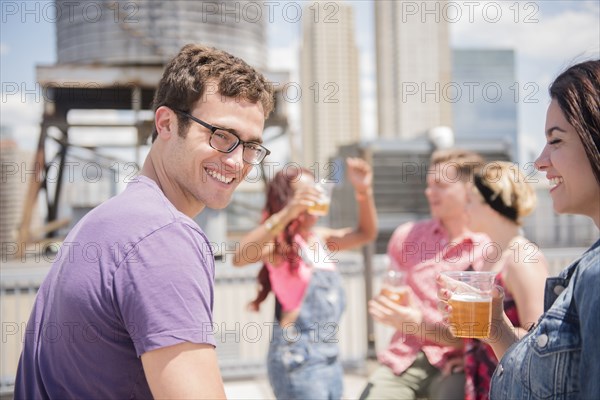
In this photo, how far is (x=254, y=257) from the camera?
135 inches

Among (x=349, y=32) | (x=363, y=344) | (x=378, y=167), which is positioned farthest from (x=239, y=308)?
(x=349, y=32)

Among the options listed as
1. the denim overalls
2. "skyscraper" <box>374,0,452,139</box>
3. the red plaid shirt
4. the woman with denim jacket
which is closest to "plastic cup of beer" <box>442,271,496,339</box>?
the woman with denim jacket

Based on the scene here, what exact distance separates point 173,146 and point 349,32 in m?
109

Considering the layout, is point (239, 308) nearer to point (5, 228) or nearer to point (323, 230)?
point (323, 230)

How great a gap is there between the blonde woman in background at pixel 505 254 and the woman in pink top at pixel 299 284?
88 centimetres

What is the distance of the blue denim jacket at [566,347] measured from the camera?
115cm

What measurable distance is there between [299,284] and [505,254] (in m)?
1.29

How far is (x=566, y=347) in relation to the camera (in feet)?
4.06

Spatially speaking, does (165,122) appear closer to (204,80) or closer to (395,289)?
(204,80)

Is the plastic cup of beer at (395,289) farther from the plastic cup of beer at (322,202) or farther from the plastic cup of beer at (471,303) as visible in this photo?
the plastic cup of beer at (471,303)

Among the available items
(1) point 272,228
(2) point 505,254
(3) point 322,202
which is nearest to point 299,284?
(1) point 272,228

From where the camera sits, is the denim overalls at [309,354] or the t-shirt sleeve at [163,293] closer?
the t-shirt sleeve at [163,293]

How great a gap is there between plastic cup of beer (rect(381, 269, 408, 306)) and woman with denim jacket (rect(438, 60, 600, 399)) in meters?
1.26

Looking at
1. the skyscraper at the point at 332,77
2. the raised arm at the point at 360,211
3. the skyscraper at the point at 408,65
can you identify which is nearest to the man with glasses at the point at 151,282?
the raised arm at the point at 360,211
